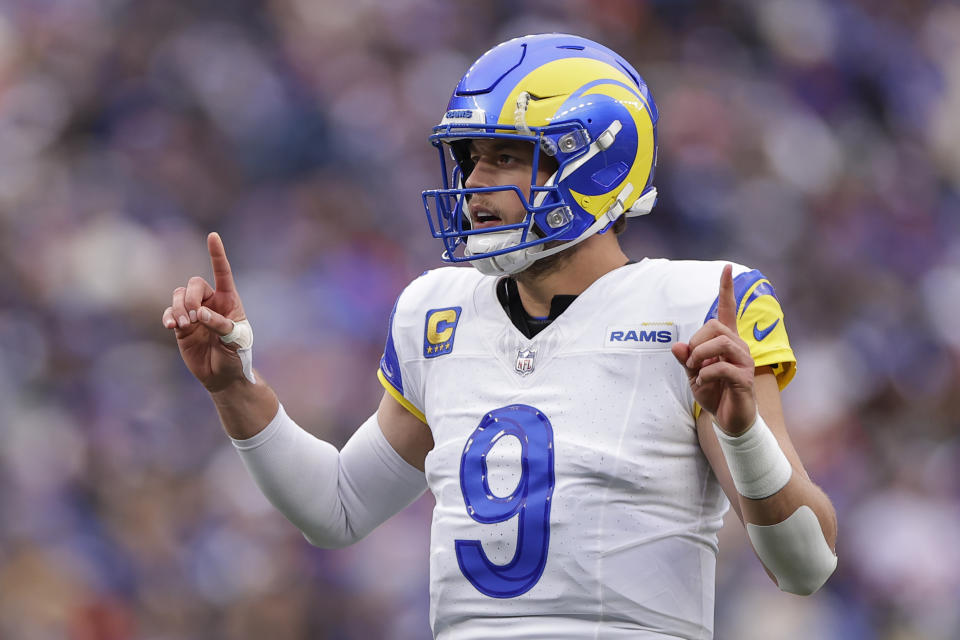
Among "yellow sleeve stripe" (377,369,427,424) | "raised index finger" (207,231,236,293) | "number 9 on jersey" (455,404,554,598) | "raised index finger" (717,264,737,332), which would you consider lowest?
"number 9 on jersey" (455,404,554,598)

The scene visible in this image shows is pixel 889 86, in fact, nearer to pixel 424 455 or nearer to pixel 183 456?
pixel 183 456

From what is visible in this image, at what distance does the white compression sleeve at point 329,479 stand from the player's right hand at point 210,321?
173 mm

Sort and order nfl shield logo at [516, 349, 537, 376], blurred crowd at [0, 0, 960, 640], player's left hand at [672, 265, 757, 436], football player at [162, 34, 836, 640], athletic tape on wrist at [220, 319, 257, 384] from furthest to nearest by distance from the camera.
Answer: blurred crowd at [0, 0, 960, 640] < athletic tape on wrist at [220, 319, 257, 384] < nfl shield logo at [516, 349, 537, 376] < football player at [162, 34, 836, 640] < player's left hand at [672, 265, 757, 436]

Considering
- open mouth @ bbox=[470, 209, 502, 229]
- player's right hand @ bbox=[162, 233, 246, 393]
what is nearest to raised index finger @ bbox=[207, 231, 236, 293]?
player's right hand @ bbox=[162, 233, 246, 393]

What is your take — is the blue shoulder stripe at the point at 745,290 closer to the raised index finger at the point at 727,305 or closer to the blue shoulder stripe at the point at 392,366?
the raised index finger at the point at 727,305

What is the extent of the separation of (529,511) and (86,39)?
4.65 meters

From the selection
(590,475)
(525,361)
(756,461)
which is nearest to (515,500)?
(590,475)

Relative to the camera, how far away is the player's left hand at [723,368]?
2012 millimetres

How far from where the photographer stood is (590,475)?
2.29 meters

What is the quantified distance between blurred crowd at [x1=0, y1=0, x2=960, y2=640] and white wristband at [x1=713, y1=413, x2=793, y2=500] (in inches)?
126

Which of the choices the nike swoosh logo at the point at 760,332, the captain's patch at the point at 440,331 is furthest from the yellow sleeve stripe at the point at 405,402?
the nike swoosh logo at the point at 760,332

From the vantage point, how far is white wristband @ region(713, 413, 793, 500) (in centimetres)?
208

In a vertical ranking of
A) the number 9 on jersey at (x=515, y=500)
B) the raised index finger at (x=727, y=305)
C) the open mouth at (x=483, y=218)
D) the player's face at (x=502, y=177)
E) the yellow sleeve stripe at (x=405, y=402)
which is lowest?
the number 9 on jersey at (x=515, y=500)

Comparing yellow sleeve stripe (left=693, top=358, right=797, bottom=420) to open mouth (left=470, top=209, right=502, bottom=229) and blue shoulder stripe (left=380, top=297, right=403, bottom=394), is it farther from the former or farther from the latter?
blue shoulder stripe (left=380, top=297, right=403, bottom=394)
